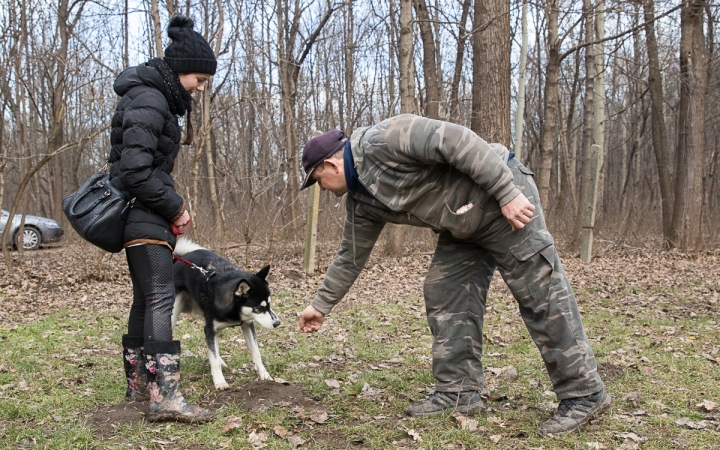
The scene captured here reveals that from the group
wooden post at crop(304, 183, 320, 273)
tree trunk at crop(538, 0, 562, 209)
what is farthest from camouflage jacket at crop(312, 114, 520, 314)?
tree trunk at crop(538, 0, 562, 209)

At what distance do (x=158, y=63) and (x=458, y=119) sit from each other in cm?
895

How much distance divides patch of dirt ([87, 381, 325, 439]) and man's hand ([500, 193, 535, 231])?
184 cm

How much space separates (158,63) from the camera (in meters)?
3.62

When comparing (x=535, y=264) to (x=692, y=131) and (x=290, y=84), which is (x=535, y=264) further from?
(x=290, y=84)

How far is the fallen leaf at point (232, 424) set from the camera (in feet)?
11.3

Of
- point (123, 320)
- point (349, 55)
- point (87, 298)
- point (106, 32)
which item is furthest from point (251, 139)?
point (123, 320)

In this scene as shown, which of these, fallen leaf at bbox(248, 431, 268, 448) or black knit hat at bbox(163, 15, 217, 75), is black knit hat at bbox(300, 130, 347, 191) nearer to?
black knit hat at bbox(163, 15, 217, 75)

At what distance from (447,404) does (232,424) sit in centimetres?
136

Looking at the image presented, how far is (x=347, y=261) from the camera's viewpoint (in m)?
3.67

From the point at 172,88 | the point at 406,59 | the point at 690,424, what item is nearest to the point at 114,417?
the point at 172,88

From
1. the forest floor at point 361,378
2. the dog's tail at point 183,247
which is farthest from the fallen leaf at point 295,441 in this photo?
the dog's tail at point 183,247

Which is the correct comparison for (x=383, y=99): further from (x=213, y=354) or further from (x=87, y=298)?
(x=213, y=354)

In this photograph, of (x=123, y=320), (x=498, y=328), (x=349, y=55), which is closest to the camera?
(x=498, y=328)

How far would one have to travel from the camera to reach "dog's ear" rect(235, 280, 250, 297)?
446 centimetres
